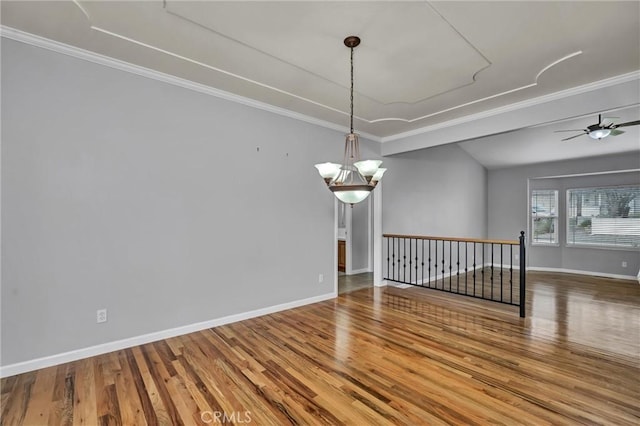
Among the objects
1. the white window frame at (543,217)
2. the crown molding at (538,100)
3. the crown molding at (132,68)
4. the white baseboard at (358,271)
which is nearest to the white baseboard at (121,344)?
the crown molding at (132,68)

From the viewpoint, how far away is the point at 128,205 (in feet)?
9.91

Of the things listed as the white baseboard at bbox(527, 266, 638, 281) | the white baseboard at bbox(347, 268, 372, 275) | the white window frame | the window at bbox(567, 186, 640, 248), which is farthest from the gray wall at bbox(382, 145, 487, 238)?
the window at bbox(567, 186, 640, 248)

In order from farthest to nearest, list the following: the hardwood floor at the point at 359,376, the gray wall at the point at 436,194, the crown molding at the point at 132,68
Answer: the gray wall at the point at 436,194 → the crown molding at the point at 132,68 → the hardwood floor at the point at 359,376

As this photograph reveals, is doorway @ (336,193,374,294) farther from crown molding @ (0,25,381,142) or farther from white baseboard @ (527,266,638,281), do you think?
white baseboard @ (527,266,638,281)

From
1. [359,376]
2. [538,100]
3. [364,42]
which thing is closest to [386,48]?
[364,42]

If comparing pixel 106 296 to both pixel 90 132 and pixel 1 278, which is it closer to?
pixel 1 278

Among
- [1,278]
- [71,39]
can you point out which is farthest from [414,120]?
[1,278]

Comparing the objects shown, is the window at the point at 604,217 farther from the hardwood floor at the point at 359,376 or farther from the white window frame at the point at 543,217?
the hardwood floor at the point at 359,376

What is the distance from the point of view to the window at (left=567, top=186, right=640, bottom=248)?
6.44 meters

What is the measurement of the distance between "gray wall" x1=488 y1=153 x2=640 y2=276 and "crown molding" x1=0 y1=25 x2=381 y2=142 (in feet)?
20.5

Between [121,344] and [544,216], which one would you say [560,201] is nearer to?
[544,216]

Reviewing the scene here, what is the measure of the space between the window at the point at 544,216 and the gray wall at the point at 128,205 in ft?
22.0

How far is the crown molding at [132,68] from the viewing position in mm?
2512

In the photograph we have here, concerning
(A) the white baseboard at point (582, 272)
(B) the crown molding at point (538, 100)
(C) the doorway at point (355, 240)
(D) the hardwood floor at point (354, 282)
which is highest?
(B) the crown molding at point (538, 100)
